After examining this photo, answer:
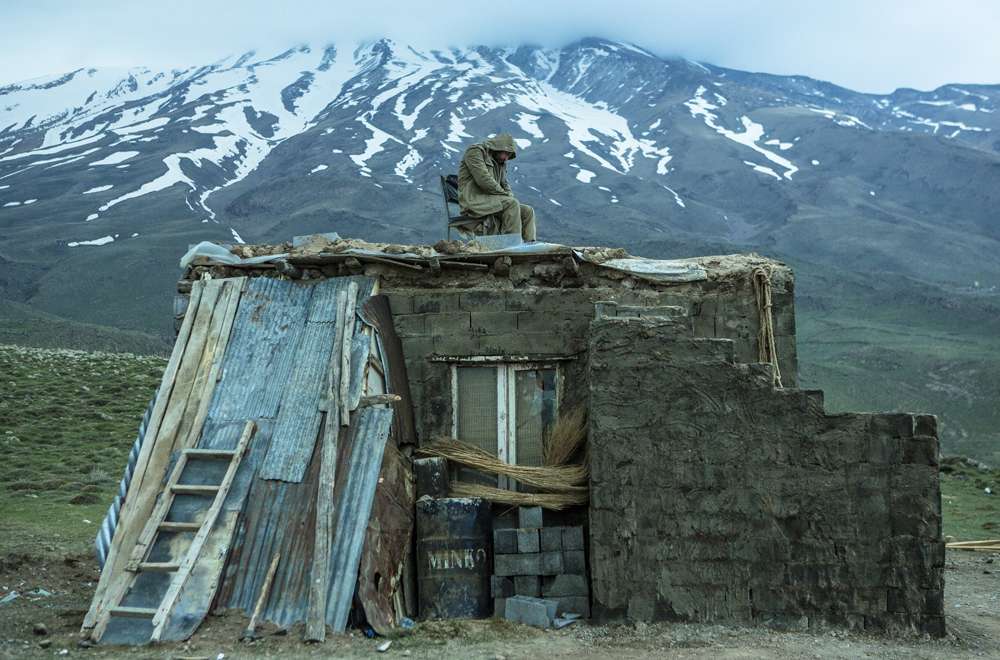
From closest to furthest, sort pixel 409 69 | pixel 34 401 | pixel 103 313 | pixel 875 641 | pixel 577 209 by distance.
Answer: pixel 875 641 < pixel 34 401 < pixel 103 313 < pixel 577 209 < pixel 409 69

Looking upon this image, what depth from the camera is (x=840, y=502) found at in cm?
718

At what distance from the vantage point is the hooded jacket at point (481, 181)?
10281 millimetres

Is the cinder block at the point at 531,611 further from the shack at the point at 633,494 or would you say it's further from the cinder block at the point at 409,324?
the cinder block at the point at 409,324

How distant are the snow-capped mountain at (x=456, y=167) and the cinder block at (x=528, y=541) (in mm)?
45711

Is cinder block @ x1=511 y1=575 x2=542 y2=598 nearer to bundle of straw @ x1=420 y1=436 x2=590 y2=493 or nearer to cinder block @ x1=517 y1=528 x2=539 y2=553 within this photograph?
cinder block @ x1=517 y1=528 x2=539 y2=553

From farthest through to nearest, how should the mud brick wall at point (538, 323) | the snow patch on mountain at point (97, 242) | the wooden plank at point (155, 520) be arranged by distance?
the snow patch on mountain at point (97, 242), the mud brick wall at point (538, 323), the wooden plank at point (155, 520)

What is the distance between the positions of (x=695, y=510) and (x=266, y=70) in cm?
16785

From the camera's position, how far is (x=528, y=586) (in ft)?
24.7

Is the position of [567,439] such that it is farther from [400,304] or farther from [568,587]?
[400,304]

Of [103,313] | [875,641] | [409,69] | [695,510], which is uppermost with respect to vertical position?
[409,69]

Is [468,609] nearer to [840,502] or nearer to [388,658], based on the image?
[388,658]

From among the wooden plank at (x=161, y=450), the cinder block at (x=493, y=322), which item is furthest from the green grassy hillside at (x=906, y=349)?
the wooden plank at (x=161, y=450)

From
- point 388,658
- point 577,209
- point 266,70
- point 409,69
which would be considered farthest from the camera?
point 266,70

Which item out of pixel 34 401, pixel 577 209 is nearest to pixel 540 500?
pixel 34 401
